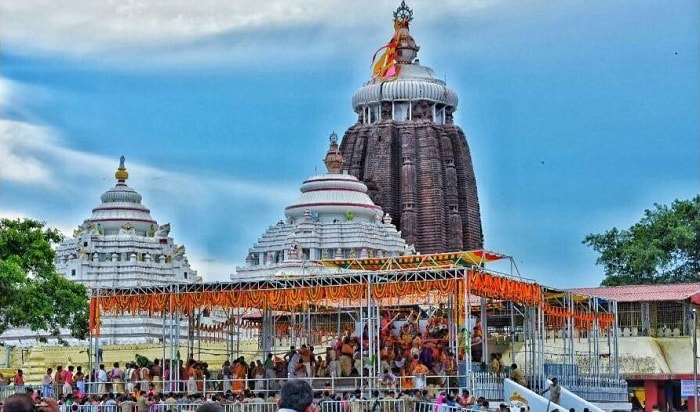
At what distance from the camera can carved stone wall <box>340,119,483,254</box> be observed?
73.7 m

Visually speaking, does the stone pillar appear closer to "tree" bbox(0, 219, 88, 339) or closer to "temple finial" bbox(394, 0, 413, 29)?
"tree" bbox(0, 219, 88, 339)

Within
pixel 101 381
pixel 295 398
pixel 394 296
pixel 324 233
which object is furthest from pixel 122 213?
pixel 295 398

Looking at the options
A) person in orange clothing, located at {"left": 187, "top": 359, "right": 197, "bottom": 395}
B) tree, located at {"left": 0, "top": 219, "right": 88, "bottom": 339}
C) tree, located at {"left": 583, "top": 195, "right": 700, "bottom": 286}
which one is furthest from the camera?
tree, located at {"left": 583, "top": 195, "right": 700, "bottom": 286}

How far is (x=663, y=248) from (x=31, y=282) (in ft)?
88.4

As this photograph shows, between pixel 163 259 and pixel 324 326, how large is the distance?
23804 mm

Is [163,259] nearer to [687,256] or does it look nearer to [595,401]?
[687,256]

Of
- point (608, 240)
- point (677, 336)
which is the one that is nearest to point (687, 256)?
point (608, 240)

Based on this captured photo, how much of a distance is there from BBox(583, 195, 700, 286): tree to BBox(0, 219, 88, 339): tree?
24.5 m

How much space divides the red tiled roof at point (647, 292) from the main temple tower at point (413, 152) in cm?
3212

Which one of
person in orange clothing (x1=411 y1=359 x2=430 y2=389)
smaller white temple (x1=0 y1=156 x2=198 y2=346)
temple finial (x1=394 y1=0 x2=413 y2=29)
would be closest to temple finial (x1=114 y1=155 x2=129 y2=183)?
smaller white temple (x1=0 y1=156 x2=198 y2=346)

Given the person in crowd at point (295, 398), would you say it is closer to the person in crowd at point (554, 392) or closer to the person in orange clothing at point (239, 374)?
the person in crowd at point (554, 392)

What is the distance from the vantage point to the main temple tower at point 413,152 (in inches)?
2916

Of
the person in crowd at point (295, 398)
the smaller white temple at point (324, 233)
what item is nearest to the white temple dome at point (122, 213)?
the smaller white temple at point (324, 233)

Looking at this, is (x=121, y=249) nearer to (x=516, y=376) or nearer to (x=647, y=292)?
(x=647, y=292)
